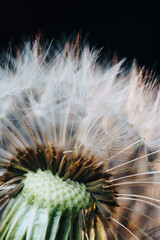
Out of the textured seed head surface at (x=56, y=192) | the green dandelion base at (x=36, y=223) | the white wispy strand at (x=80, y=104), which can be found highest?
the white wispy strand at (x=80, y=104)

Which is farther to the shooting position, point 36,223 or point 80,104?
point 80,104

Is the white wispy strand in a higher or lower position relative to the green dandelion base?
higher

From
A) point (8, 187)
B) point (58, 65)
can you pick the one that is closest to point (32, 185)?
point (8, 187)

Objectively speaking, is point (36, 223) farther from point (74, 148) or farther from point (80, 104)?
point (80, 104)

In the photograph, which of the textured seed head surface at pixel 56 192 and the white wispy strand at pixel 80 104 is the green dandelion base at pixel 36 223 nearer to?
the textured seed head surface at pixel 56 192

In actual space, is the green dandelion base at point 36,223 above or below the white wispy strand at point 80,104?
below

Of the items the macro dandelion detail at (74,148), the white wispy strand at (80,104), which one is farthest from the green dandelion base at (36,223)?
the white wispy strand at (80,104)

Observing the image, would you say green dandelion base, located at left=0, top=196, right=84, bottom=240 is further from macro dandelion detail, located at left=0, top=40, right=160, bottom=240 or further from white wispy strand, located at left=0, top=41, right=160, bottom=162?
white wispy strand, located at left=0, top=41, right=160, bottom=162

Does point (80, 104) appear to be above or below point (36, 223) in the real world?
above

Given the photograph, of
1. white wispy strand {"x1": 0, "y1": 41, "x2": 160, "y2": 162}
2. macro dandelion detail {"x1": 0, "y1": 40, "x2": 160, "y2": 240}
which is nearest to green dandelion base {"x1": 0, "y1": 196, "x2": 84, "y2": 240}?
macro dandelion detail {"x1": 0, "y1": 40, "x2": 160, "y2": 240}

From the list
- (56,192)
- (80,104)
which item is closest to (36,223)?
(56,192)
